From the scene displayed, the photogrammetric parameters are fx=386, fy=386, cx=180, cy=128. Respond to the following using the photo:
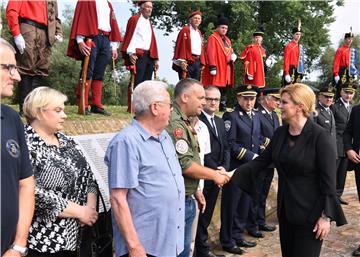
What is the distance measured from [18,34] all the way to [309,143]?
378 centimetres

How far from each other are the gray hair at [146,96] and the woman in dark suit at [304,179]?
109cm

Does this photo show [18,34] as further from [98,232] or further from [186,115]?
[98,232]

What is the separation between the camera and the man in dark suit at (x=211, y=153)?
420 cm

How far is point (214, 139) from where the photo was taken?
4219 mm

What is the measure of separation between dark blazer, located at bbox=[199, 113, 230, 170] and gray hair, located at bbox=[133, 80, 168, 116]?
71.2 inches

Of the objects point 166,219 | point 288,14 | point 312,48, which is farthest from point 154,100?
Answer: point 312,48

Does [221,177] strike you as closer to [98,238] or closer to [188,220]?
[188,220]

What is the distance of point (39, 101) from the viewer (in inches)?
99.4

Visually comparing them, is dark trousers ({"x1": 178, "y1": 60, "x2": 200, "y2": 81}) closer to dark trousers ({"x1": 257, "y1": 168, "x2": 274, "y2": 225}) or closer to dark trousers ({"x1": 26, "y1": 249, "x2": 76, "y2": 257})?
dark trousers ({"x1": 257, "y1": 168, "x2": 274, "y2": 225})

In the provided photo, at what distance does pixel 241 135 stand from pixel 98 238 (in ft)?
8.48

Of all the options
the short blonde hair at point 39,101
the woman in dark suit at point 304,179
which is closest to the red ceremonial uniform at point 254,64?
the woman in dark suit at point 304,179

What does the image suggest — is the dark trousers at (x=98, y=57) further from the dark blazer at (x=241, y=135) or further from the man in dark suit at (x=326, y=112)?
the man in dark suit at (x=326, y=112)

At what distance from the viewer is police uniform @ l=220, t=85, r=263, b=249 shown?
4.61 m

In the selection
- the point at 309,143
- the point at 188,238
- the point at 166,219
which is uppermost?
the point at 309,143
